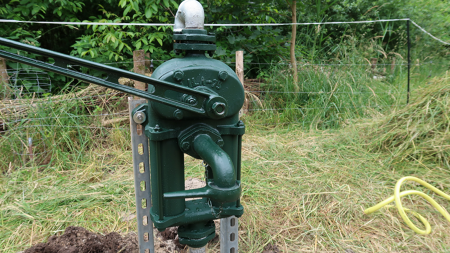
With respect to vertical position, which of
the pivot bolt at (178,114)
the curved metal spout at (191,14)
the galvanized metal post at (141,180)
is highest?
the curved metal spout at (191,14)

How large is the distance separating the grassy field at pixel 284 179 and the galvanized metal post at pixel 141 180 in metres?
0.53

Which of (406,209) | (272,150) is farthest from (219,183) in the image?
(272,150)

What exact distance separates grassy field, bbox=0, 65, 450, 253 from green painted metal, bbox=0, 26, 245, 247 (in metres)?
0.71

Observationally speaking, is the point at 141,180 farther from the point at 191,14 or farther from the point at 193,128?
the point at 191,14

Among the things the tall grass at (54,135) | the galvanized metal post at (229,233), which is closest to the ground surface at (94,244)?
the galvanized metal post at (229,233)

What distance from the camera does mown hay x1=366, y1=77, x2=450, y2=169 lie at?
2650 mm

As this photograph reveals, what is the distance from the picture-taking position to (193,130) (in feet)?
3.47

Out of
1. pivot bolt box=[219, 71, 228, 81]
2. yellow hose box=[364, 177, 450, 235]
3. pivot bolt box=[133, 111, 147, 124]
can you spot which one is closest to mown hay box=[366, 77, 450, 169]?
yellow hose box=[364, 177, 450, 235]

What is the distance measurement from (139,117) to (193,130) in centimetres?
27

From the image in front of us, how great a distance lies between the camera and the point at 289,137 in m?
3.57

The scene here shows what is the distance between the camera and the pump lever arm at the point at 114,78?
2.50 ft

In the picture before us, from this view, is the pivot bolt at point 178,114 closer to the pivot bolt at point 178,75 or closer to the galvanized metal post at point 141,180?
the pivot bolt at point 178,75

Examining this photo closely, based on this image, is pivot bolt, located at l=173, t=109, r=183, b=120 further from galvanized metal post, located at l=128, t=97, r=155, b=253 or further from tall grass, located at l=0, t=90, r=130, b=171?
tall grass, located at l=0, t=90, r=130, b=171

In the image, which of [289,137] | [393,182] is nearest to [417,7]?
[289,137]
